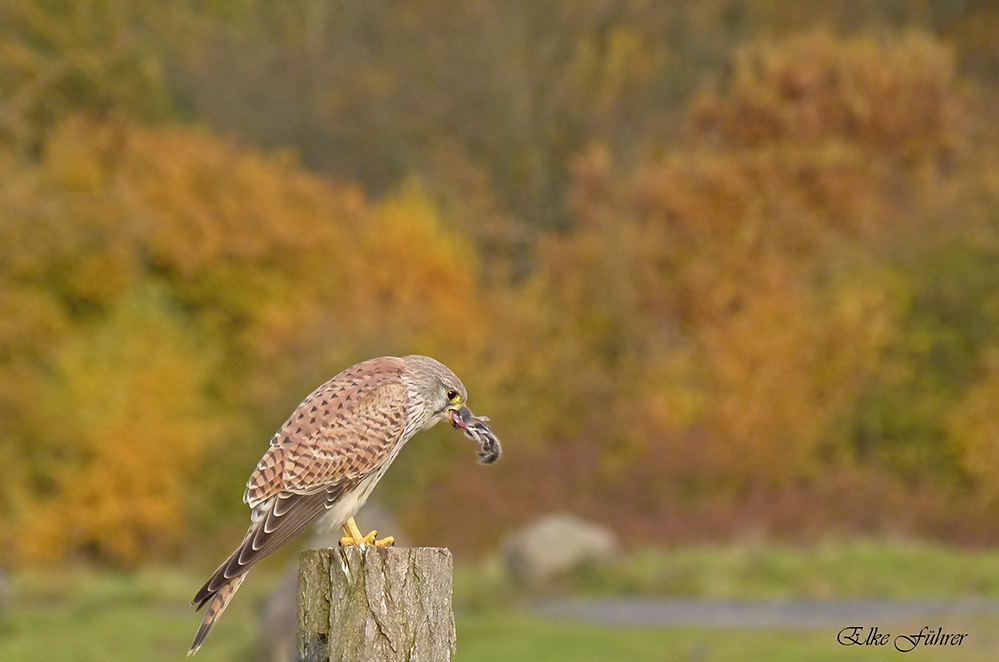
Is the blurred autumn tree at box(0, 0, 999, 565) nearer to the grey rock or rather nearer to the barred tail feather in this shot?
the grey rock

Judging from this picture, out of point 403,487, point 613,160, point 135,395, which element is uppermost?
point 613,160

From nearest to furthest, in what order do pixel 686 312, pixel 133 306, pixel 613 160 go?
pixel 133 306 < pixel 686 312 < pixel 613 160

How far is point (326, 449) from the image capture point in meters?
5.29

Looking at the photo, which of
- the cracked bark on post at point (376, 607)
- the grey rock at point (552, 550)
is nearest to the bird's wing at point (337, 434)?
the cracked bark on post at point (376, 607)

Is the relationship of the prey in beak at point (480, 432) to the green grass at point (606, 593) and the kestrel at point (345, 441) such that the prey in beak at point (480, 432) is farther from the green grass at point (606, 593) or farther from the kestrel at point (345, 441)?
Result: the green grass at point (606, 593)

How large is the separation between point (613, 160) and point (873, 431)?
12.8m

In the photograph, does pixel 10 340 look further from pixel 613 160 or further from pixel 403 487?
pixel 613 160

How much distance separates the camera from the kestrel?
5.16 meters

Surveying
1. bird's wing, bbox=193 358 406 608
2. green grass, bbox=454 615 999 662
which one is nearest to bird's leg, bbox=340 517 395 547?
bird's wing, bbox=193 358 406 608

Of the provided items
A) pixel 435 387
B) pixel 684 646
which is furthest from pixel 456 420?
pixel 684 646

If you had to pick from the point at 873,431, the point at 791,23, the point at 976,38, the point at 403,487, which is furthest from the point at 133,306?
the point at 976,38

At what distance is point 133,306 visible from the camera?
27.6 meters

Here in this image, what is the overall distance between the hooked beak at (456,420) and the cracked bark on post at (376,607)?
3.16 ft

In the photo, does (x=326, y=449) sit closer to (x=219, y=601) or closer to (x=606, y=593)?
(x=219, y=601)
